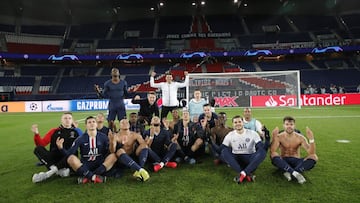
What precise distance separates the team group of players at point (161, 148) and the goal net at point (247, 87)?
1240 centimetres

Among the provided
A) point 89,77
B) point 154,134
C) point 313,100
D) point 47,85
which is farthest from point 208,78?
point 47,85

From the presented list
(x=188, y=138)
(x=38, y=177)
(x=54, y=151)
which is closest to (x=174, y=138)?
(x=188, y=138)

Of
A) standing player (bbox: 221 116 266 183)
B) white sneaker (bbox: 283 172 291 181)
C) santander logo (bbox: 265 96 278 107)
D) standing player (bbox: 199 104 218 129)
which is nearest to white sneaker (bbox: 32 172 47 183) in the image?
standing player (bbox: 221 116 266 183)

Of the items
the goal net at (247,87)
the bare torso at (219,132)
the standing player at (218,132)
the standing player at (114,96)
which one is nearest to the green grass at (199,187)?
the standing player at (218,132)

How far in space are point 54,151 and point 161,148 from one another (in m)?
2.23

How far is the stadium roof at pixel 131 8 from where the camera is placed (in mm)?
36584

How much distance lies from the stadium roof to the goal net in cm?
2171

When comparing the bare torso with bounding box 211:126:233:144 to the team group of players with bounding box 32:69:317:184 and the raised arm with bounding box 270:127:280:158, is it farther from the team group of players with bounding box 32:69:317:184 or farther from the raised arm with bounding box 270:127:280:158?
the raised arm with bounding box 270:127:280:158

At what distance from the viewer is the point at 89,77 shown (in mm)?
35594

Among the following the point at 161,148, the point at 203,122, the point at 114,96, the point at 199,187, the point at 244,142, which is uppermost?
the point at 114,96

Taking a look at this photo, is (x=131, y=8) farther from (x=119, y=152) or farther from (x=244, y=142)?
(x=244, y=142)

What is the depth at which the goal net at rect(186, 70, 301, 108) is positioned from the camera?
750 inches

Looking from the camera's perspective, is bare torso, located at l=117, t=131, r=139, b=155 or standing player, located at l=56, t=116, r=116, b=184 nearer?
standing player, located at l=56, t=116, r=116, b=184

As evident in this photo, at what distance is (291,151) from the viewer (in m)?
5.21
